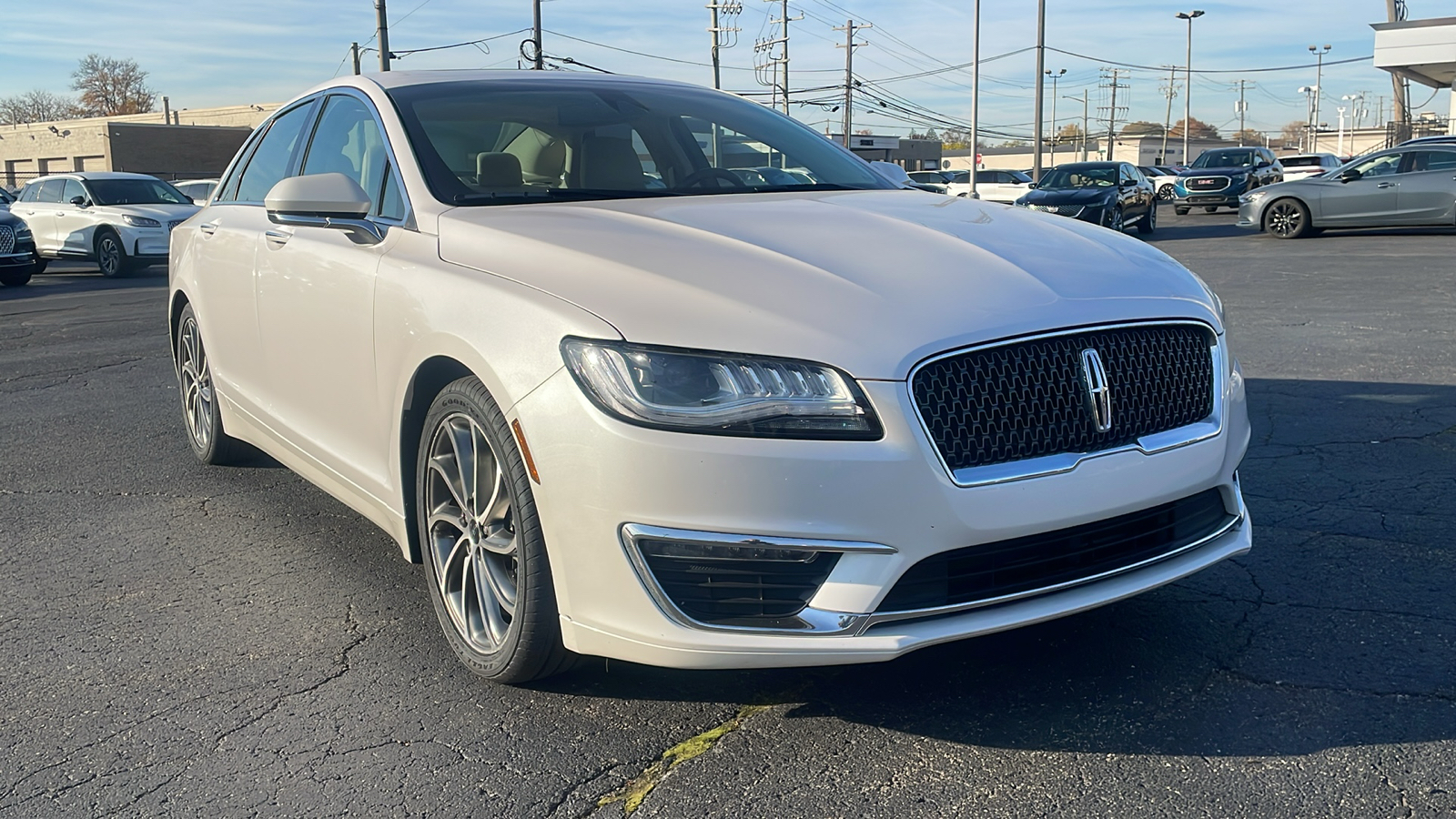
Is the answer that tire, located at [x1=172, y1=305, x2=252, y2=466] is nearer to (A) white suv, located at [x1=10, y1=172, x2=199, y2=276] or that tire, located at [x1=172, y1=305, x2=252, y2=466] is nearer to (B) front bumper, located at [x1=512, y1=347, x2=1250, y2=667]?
(B) front bumper, located at [x1=512, y1=347, x2=1250, y2=667]

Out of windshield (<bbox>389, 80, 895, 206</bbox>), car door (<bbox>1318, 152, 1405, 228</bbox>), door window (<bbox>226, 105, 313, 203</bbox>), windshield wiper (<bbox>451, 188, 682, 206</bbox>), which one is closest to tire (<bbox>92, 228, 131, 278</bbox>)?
door window (<bbox>226, 105, 313, 203</bbox>)

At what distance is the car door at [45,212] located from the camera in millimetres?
19891

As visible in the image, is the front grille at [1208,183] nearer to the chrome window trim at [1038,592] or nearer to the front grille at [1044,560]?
the chrome window trim at [1038,592]

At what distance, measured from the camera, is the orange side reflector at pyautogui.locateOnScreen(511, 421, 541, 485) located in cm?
275

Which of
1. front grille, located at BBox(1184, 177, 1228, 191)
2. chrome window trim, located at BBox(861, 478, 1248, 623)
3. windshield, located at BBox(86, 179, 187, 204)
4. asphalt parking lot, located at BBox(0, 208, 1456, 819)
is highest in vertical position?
front grille, located at BBox(1184, 177, 1228, 191)

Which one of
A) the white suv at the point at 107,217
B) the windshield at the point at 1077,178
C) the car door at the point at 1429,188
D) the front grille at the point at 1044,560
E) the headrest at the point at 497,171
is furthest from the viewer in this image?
the windshield at the point at 1077,178

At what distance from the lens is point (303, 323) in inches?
158

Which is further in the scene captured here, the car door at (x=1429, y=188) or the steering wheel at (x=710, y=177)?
the car door at (x=1429, y=188)

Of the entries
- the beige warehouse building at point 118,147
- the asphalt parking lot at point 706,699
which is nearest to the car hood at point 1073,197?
the asphalt parking lot at point 706,699

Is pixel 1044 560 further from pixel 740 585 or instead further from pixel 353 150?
pixel 353 150

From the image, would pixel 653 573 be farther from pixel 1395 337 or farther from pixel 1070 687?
pixel 1395 337

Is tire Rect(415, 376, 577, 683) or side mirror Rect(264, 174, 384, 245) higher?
side mirror Rect(264, 174, 384, 245)

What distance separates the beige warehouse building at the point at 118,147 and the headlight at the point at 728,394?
51.9 meters

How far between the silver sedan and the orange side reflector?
2129 cm
